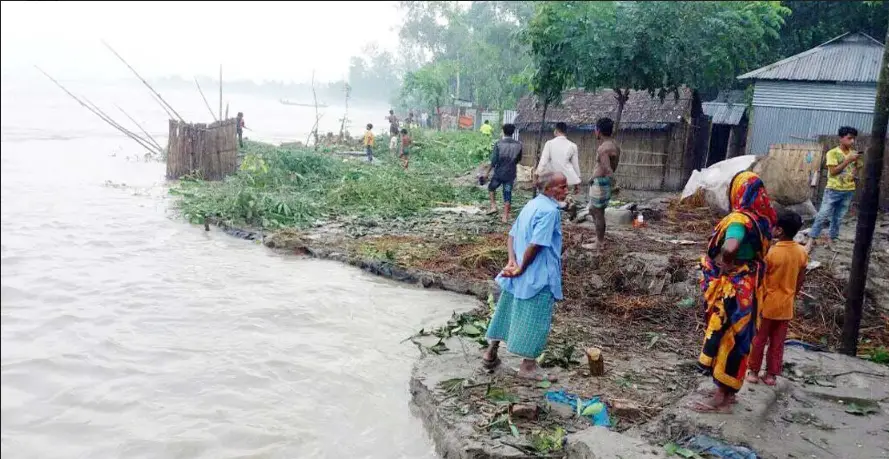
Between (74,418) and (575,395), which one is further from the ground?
(575,395)

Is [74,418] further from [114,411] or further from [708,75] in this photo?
[708,75]

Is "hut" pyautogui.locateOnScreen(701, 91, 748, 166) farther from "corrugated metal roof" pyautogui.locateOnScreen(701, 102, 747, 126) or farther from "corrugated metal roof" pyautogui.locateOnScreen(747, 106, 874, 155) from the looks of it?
"corrugated metal roof" pyautogui.locateOnScreen(747, 106, 874, 155)

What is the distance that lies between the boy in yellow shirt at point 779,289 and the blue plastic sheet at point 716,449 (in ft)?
3.08

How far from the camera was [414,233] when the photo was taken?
371 inches

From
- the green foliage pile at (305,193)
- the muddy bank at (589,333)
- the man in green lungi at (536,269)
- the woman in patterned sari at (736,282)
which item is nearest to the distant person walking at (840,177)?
the muddy bank at (589,333)

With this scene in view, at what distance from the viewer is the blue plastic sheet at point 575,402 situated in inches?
145

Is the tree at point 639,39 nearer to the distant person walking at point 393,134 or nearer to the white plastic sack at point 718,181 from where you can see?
the white plastic sack at point 718,181

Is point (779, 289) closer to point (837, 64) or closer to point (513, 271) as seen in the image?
point (513, 271)

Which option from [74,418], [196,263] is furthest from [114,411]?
[196,263]

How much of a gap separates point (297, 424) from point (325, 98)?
353 feet

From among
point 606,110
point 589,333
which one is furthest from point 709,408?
point 606,110

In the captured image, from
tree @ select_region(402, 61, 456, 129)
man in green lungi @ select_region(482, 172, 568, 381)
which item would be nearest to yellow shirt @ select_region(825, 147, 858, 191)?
man in green lungi @ select_region(482, 172, 568, 381)

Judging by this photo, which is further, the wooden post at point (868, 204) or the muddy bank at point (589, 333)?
the wooden post at point (868, 204)

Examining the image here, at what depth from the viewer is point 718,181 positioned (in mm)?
10453
